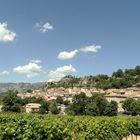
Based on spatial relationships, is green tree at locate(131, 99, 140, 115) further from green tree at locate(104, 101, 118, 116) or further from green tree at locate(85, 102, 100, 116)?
green tree at locate(85, 102, 100, 116)

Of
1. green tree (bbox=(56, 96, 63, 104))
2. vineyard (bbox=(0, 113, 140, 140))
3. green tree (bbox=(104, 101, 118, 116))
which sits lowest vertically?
green tree (bbox=(104, 101, 118, 116))

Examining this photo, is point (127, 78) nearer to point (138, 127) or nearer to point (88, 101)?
point (88, 101)

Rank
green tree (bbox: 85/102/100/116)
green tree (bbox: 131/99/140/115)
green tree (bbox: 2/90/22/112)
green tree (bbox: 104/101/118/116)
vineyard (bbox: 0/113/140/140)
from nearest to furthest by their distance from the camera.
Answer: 1. vineyard (bbox: 0/113/140/140)
2. green tree (bbox: 85/102/100/116)
3. green tree (bbox: 2/90/22/112)
4. green tree (bbox: 104/101/118/116)
5. green tree (bbox: 131/99/140/115)

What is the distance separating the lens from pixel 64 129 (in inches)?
587

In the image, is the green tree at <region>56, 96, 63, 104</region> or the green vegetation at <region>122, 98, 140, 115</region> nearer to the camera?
the green vegetation at <region>122, 98, 140, 115</region>

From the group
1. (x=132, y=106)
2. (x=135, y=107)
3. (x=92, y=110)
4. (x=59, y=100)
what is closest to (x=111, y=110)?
(x=92, y=110)

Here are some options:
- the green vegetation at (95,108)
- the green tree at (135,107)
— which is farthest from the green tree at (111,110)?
the green tree at (135,107)

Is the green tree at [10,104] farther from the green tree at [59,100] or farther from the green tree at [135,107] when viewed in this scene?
the green tree at [59,100]

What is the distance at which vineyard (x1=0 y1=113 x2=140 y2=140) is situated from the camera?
506 inches

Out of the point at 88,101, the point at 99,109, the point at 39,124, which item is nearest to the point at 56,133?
the point at 39,124

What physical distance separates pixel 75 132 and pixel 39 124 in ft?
19.5

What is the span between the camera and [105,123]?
23344 mm

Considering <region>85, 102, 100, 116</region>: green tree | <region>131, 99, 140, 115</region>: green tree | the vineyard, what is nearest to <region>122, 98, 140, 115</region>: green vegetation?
<region>131, 99, 140, 115</region>: green tree

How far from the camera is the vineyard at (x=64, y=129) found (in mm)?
12859
